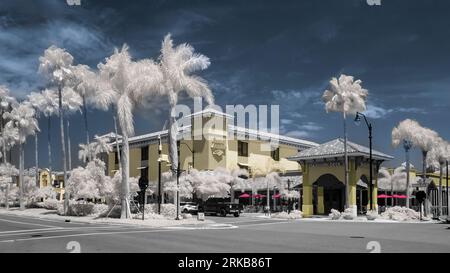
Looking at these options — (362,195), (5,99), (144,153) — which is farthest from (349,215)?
(5,99)

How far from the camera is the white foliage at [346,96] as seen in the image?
5212 centimetres

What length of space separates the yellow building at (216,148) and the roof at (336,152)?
16846 mm

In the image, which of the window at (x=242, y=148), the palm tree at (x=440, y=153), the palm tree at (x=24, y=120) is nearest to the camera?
the palm tree at (x=440, y=153)

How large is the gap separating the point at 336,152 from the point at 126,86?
75.0ft

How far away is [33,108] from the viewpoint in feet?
258

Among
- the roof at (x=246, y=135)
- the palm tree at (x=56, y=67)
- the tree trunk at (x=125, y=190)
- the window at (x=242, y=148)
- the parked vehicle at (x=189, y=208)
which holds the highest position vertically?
the palm tree at (x=56, y=67)

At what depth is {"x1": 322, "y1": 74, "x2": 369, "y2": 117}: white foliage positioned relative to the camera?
52125mm

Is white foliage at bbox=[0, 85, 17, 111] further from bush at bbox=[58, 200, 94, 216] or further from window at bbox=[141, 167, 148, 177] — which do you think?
bush at bbox=[58, 200, 94, 216]

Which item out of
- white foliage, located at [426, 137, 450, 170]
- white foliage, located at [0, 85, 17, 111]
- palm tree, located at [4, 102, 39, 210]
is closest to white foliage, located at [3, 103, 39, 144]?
palm tree, located at [4, 102, 39, 210]

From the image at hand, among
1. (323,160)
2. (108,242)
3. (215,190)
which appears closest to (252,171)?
(215,190)

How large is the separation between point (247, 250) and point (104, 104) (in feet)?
96.5

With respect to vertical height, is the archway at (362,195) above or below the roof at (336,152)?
below

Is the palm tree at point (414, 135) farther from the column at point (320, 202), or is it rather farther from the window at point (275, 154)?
the window at point (275, 154)

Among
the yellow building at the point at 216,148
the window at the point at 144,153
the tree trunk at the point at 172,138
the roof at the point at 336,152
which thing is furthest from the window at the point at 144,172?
the tree trunk at the point at 172,138
